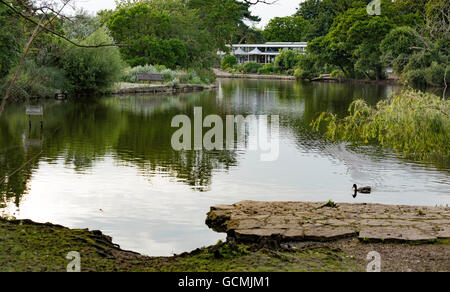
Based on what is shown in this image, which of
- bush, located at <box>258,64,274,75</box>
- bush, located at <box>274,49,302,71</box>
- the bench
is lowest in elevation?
the bench

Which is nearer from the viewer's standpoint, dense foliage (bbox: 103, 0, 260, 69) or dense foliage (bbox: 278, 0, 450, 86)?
dense foliage (bbox: 103, 0, 260, 69)

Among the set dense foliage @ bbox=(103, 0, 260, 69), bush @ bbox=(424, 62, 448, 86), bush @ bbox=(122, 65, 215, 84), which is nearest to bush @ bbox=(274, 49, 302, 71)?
dense foliage @ bbox=(103, 0, 260, 69)

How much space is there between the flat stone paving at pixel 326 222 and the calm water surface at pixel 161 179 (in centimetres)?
62

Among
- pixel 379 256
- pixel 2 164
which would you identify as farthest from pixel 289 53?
pixel 379 256

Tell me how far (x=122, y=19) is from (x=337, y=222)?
4498 cm

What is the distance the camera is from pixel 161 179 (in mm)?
12469

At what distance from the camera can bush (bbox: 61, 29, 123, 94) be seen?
33.8 m

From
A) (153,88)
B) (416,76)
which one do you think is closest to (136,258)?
(153,88)

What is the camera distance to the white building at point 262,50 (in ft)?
329

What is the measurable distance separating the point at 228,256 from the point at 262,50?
104341 mm

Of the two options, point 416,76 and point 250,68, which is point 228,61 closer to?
point 250,68

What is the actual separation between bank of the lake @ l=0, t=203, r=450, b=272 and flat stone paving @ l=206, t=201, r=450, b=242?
169 millimetres

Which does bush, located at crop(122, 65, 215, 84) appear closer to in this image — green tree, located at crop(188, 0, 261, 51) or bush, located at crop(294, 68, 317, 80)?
green tree, located at crop(188, 0, 261, 51)

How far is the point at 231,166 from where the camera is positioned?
46.8ft
